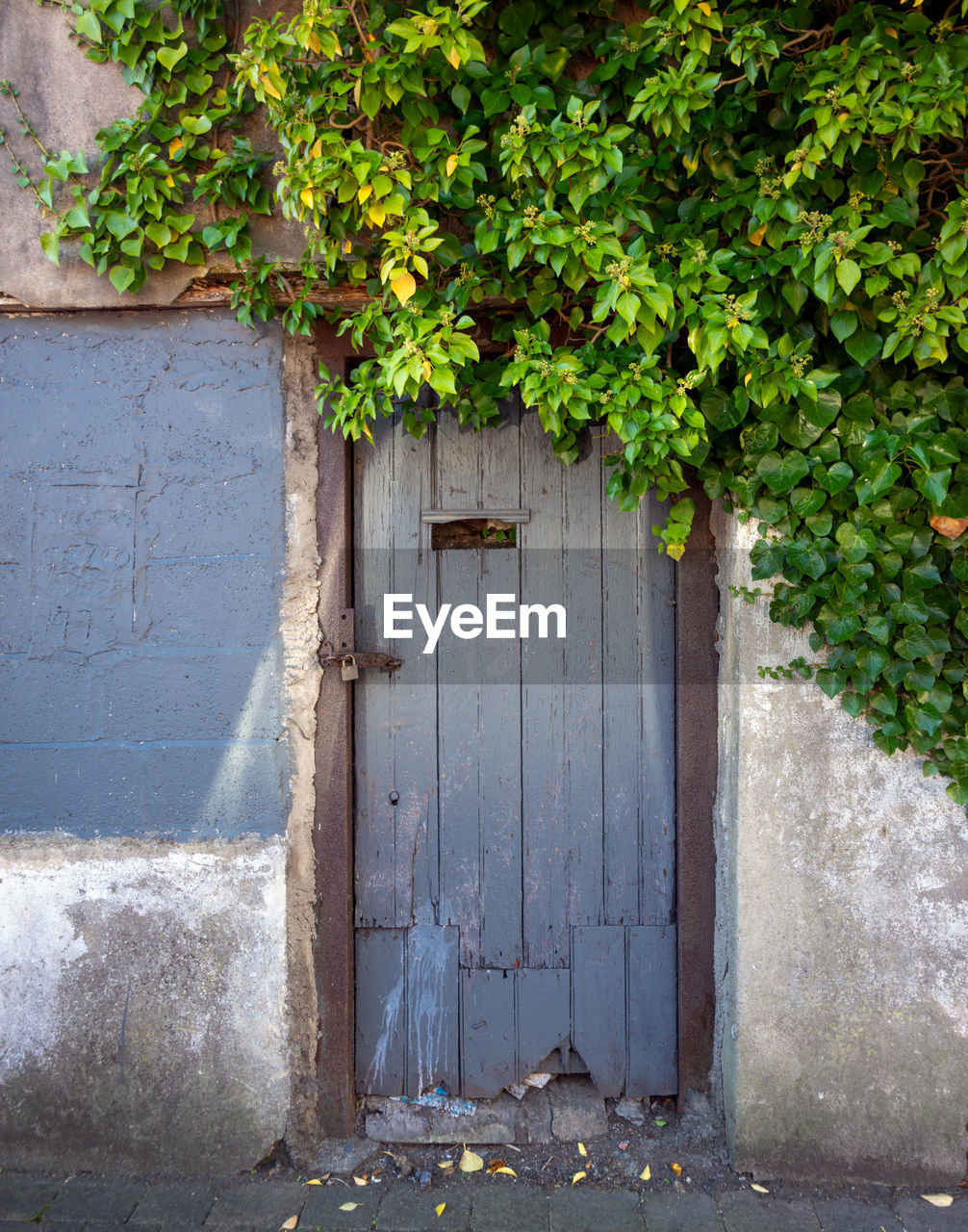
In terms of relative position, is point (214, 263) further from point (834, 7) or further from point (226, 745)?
point (834, 7)

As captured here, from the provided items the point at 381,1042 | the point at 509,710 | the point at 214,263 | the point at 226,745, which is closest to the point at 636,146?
the point at 214,263

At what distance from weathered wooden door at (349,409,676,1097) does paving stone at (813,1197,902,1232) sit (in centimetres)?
50

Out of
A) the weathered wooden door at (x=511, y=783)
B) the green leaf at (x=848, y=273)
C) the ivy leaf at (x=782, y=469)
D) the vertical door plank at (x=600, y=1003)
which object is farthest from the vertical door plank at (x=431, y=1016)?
the green leaf at (x=848, y=273)

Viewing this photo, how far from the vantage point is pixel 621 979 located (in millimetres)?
2396

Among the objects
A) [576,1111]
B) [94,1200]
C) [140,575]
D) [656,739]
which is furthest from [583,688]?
[94,1200]

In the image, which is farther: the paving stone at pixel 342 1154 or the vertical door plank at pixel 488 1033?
the vertical door plank at pixel 488 1033

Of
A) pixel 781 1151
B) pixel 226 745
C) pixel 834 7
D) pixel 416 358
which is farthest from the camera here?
pixel 226 745

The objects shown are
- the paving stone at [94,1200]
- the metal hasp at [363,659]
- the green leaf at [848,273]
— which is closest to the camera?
the green leaf at [848,273]

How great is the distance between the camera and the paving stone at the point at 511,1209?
204 centimetres

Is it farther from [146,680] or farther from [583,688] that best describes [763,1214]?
[146,680]

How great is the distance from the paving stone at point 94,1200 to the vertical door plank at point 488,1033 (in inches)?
38.7

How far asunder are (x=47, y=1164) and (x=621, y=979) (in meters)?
1.79

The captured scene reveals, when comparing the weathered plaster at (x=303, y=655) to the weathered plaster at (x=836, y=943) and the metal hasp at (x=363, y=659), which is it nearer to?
the metal hasp at (x=363, y=659)

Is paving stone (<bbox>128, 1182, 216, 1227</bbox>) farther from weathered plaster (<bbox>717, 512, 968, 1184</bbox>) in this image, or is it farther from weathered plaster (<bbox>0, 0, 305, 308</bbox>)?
weathered plaster (<bbox>0, 0, 305, 308</bbox>)
